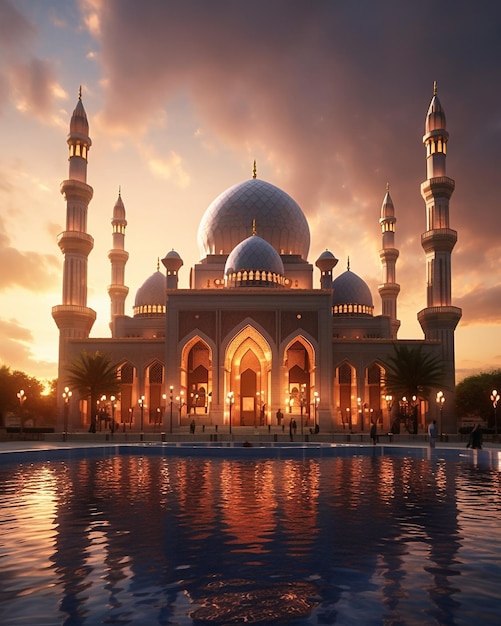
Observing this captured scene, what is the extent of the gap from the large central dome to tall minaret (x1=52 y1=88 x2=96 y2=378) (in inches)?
377

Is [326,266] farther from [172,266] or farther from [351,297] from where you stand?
[172,266]

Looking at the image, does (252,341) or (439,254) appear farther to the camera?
(252,341)

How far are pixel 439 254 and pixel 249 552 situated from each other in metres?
36.8

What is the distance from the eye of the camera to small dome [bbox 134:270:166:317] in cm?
5019

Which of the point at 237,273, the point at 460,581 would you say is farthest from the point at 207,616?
the point at 237,273

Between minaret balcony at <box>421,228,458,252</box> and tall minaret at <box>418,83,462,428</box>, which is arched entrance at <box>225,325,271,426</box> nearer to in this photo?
tall minaret at <box>418,83,462,428</box>

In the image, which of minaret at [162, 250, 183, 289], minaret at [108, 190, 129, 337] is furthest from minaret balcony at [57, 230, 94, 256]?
minaret at [108, 190, 129, 337]

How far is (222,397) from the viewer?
129 ft

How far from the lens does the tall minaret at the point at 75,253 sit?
138ft

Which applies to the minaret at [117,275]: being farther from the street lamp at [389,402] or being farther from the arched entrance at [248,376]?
the street lamp at [389,402]

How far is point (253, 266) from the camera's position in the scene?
140 ft

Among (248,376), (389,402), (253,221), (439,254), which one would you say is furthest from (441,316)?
(253,221)

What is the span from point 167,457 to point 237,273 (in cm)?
2130

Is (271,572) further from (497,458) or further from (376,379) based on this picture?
(376,379)
